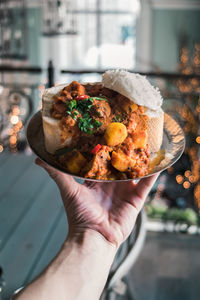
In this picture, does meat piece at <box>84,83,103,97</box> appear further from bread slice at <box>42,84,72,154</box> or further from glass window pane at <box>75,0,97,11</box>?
glass window pane at <box>75,0,97,11</box>

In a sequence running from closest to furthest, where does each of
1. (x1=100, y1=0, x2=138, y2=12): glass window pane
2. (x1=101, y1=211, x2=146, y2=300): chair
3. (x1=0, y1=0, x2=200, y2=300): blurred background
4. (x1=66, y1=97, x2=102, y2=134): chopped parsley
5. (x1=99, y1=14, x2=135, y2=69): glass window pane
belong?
(x1=66, y1=97, x2=102, y2=134): chopped parsley, (x1=101, y1=211, x2=146, y2=300): chair, (x1=0, y1=0, x2=200, y2=300): blurred background, (x1=100, y1=0, x2=138, y2=12): glass window pane, (x1=99, y1=14, x2=135, y2=69): glass window pane

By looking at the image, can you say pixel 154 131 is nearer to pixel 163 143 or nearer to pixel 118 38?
pixel 163 143

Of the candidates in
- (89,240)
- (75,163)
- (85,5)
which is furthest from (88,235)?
(85,5)

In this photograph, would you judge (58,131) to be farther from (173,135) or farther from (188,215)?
(188,215)

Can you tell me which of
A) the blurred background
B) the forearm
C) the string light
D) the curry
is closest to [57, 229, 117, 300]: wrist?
the forearm

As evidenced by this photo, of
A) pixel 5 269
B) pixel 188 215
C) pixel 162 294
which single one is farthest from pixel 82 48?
pixel 5 269

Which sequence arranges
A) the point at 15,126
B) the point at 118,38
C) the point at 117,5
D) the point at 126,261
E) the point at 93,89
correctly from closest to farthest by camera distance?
the point at 93,89 < the point at 126,261 < the point at 15,126 < the point at 117,5 < the point at 118,38

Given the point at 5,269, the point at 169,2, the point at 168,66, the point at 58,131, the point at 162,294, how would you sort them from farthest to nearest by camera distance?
1. the point at 168,66
2. the point at 169,2
3. the point at 162,294
4. the point at 5,269
5. the point at 58,131
